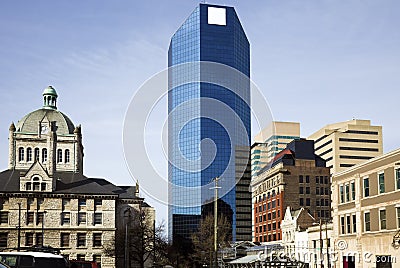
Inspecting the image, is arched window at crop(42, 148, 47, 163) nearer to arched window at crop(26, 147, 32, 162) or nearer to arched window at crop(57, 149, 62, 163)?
arched window at crop(26, 147, 32, 162)

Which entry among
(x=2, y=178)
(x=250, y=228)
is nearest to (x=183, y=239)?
(x=250, y=228)

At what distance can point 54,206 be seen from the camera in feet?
323

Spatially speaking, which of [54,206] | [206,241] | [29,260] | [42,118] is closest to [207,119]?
[206,241]

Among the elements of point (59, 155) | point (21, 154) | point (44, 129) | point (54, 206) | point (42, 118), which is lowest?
point (54, 206)

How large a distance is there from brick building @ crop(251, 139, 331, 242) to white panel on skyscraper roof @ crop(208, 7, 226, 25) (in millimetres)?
40653

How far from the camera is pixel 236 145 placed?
79.1m

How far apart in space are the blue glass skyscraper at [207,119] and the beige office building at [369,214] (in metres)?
13.4

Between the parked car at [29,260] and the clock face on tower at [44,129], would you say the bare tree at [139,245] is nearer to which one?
the clock face on tower at [44,129]

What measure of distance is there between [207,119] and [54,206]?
31.3 metres

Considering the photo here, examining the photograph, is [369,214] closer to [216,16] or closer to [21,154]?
[21,154]

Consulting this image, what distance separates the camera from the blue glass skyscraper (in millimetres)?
81500

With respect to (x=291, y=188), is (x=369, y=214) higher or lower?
lower

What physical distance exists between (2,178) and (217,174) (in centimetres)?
4006

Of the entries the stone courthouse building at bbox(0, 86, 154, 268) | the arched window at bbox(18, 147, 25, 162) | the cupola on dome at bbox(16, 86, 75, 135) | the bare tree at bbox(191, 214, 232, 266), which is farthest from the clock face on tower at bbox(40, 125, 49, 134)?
the bare tree at bbox(191, 214, 232, 266)
